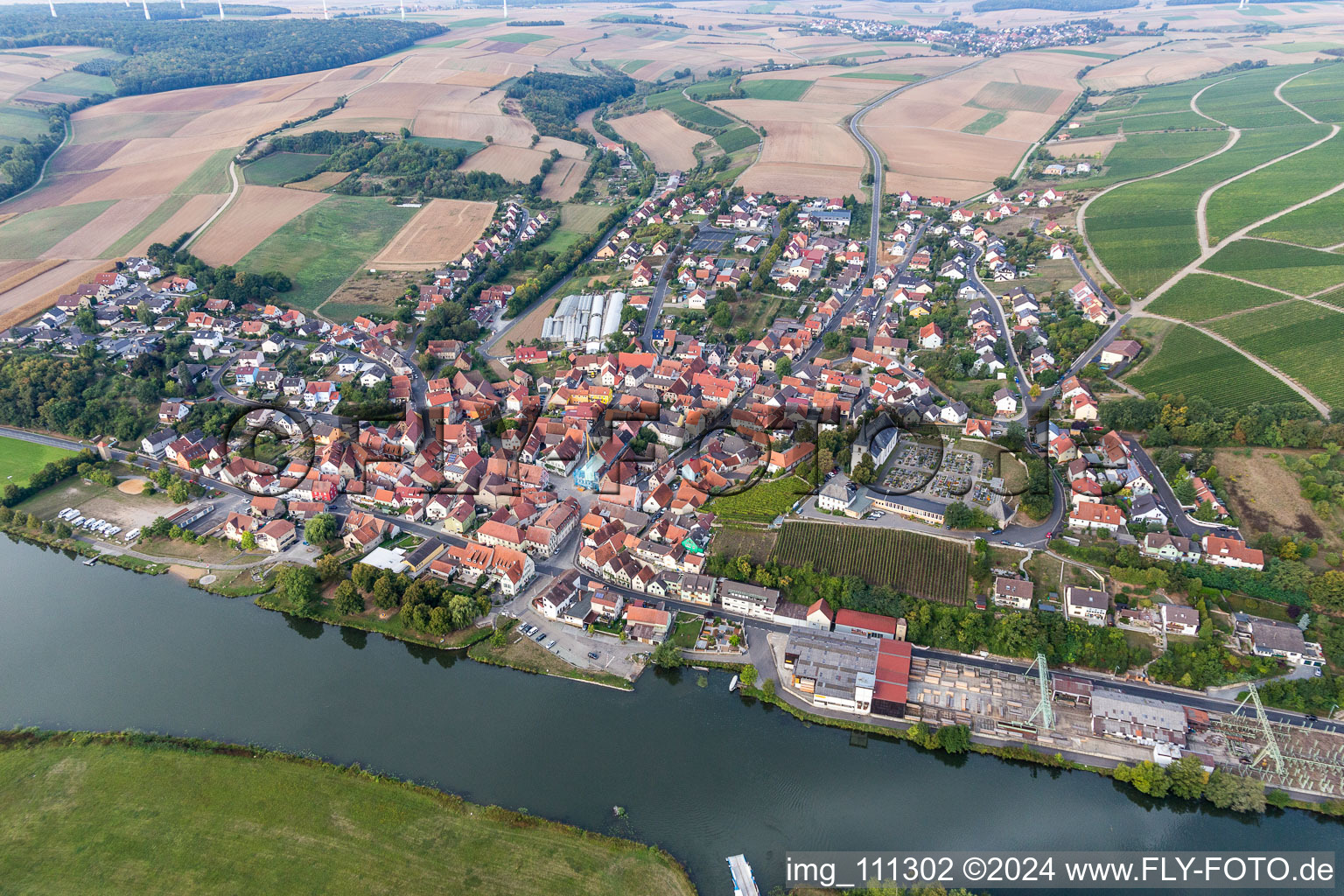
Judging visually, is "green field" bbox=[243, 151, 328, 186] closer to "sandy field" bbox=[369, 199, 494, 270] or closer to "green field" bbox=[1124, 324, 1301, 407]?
"sandy field" bbox=[369, 199, 494, 270]

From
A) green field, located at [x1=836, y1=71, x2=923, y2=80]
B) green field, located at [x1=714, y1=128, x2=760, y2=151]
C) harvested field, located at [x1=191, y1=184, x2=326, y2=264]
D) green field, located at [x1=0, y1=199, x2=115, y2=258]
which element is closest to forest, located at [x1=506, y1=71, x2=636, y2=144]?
green field, located at [x1=714, y1=128, x2=760, y2=151]

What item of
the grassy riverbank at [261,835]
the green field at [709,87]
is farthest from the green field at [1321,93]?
the grassy riverbank at [261,835]

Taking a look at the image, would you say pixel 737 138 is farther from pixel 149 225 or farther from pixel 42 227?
pixel 42 227

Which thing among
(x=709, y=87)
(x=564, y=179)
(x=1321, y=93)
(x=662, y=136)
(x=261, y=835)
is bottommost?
(x=261, y=835)

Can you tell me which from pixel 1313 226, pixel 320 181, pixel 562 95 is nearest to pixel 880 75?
pixel 562 95

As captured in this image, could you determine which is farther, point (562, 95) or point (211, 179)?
point (562, 95)

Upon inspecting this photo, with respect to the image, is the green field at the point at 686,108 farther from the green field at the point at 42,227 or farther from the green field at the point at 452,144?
the green field at the point at 42,227

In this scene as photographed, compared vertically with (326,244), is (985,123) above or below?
above

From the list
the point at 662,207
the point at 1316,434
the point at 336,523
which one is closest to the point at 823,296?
the point at 662,207
